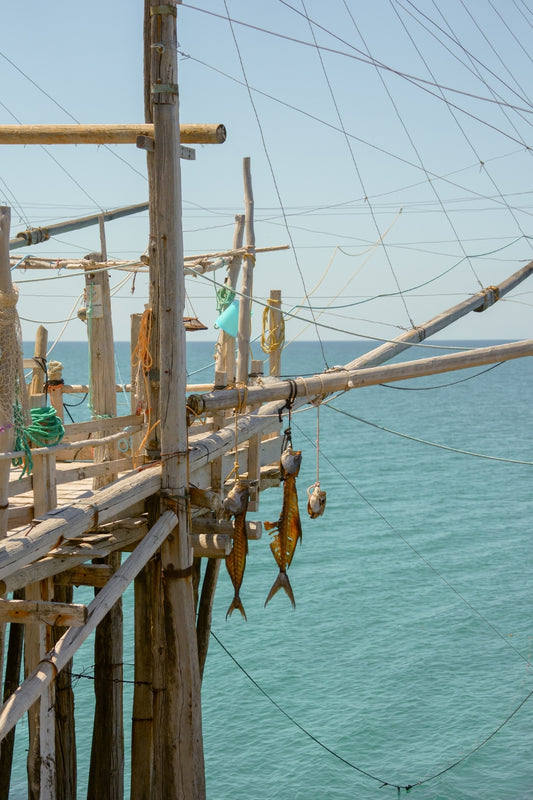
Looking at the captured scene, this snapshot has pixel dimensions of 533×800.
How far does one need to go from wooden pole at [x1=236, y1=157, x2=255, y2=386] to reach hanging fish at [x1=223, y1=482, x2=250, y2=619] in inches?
141

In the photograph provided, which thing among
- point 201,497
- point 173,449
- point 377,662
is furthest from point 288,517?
point 377,662

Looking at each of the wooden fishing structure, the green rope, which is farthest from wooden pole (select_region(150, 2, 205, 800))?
the green rope

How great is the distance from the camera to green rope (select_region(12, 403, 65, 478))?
7.08 m

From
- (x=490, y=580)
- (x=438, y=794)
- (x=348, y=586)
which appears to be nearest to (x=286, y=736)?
(x=438, y=794)

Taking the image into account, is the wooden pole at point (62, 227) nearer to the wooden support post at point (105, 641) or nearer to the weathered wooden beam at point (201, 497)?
the wooden support post at point (105, 641)

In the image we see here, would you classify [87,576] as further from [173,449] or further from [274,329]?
[274,329]

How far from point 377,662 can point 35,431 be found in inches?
454

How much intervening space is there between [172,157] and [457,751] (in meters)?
10.5

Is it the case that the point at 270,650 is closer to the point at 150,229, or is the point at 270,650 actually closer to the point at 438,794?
the point at 438,794

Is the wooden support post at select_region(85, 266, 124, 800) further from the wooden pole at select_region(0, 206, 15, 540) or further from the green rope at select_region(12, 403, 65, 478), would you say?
the wooden pole at select_region(0, 206, 15, 540)

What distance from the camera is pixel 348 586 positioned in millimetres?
21391

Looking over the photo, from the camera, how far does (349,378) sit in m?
9.55

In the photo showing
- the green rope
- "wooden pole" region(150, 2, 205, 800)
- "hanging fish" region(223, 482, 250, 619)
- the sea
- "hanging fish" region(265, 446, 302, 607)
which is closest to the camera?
the green rope

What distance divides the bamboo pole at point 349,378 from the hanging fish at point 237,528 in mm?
755
